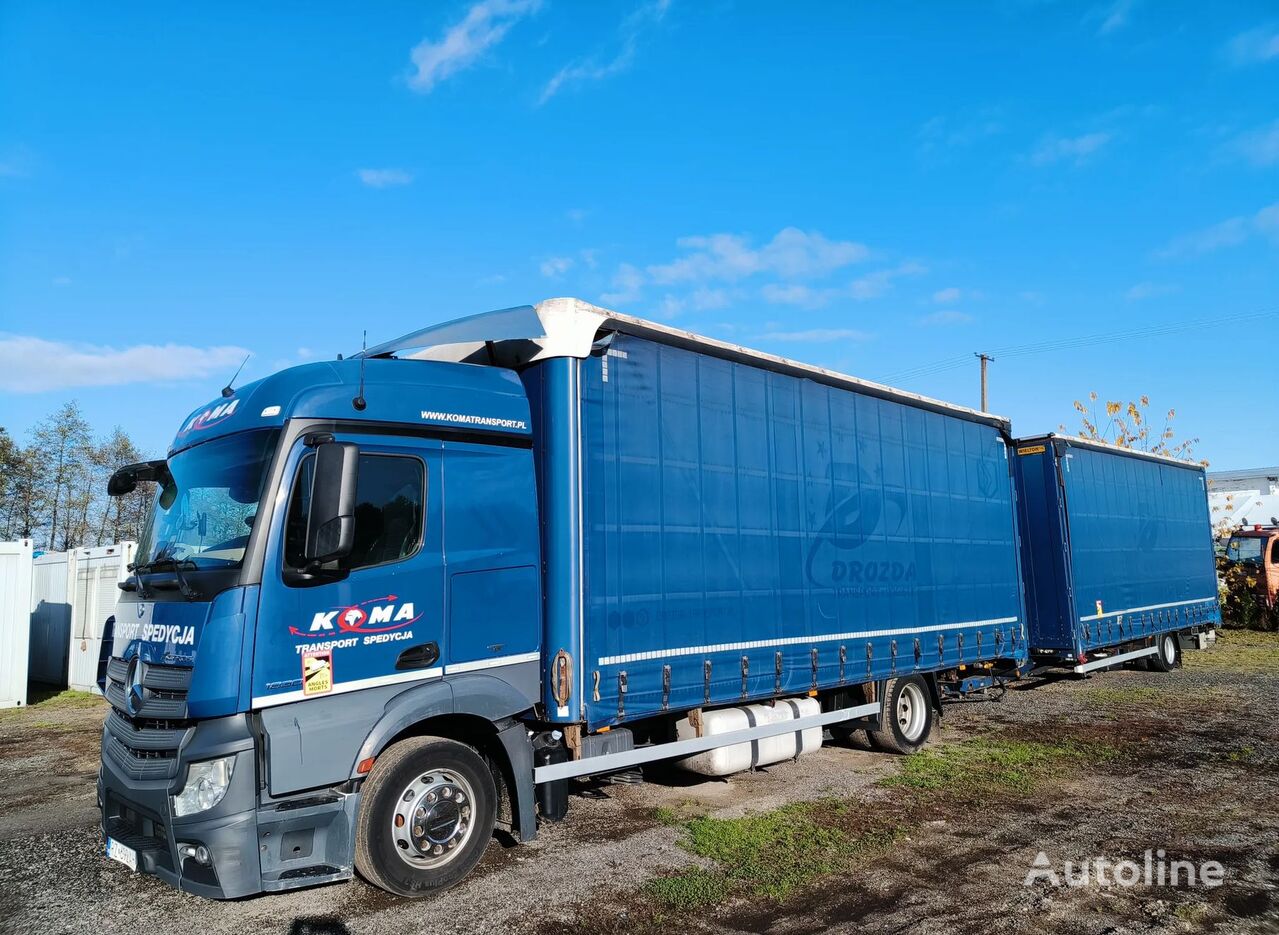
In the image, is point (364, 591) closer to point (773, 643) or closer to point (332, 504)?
point (332, 504)

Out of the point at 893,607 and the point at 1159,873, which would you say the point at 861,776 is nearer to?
the point at 893,607

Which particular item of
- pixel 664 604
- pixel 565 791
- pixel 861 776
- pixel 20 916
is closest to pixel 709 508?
pixel 664 604

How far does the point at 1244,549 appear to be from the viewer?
2256cm

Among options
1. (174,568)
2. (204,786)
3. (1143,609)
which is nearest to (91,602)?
(174,568)

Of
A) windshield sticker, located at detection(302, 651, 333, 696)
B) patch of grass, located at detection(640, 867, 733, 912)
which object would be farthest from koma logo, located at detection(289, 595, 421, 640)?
patch of grass, located at detection(640, 867, 733, 912)

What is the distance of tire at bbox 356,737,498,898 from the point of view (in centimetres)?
473

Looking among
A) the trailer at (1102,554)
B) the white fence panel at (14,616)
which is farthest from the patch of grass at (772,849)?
the white fence panel at (14,616)

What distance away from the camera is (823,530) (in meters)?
7.66

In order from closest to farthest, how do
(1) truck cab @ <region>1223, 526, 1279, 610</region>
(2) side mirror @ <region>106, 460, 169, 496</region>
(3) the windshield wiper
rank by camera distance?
(3) the windshield wiper < (2) side mirror @ <region>106, 460, 169, 496</region> < (1) truck cab @ <region>1223, 526, 1279, 610</region>

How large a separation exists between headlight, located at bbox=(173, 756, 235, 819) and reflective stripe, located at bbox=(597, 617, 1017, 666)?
2.33 metres

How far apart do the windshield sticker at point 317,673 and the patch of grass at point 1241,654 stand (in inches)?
654

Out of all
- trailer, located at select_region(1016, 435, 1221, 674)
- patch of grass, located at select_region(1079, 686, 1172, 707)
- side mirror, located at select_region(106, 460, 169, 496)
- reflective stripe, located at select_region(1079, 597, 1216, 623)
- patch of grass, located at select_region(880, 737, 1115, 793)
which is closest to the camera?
side mirror, located at select_region(106, 460, 169, 496)

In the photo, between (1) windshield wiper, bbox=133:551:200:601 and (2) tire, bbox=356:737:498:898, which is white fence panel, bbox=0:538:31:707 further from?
(2) tire, bbox=356:737:498:898

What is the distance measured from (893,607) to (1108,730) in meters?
3.90
